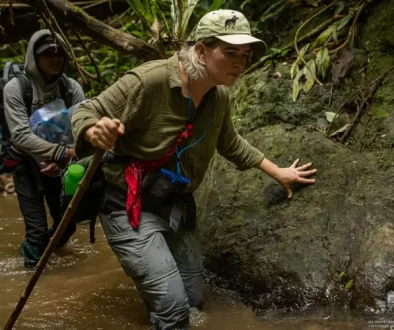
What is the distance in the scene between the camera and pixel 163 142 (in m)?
3.54

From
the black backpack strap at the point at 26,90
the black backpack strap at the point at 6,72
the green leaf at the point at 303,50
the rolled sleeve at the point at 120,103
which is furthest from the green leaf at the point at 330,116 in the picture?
the black backpack strap at the point at 6,72

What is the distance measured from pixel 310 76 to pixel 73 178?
258 centimetres

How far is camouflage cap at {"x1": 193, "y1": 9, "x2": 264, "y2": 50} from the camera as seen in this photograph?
3295mm

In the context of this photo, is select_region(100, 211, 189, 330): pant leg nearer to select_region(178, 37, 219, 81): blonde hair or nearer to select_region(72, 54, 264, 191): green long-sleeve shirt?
select_region(72, 54, 264, 191): green long-sleeve shirt

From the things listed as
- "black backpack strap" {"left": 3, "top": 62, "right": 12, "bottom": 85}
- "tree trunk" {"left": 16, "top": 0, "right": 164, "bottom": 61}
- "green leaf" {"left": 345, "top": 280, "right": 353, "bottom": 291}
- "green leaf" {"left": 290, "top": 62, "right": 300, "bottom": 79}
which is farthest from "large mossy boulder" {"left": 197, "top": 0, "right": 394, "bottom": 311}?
"black backpack strap" {"left": 3, "top": 62, "right": 12, "bottom": 85}

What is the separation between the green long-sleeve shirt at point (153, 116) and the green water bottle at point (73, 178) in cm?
15

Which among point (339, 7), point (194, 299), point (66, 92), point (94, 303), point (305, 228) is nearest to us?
point (194, 299)

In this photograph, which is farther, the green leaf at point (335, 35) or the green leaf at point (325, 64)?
the green leaf at point (335, 35)

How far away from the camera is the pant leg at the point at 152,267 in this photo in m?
3.45

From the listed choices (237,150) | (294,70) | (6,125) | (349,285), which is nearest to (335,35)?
(294,70)

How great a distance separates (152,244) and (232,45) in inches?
49.6

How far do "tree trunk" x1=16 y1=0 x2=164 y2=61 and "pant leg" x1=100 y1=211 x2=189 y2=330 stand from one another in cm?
212

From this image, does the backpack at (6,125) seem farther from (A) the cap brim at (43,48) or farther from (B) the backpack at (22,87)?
(A) the cap brim at (43,48)

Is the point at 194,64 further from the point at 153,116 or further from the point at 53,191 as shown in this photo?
the point at 53,191
